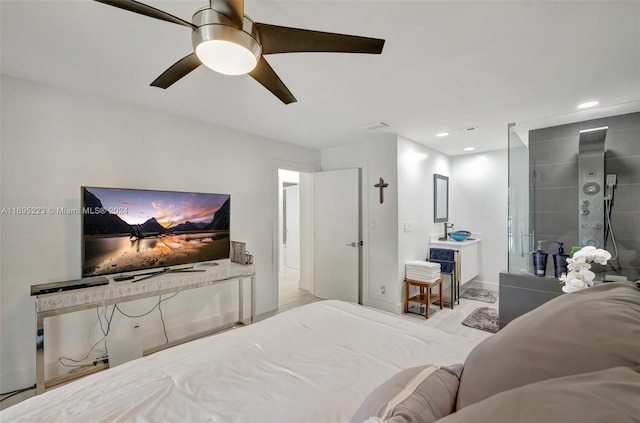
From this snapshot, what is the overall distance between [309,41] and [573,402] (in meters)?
1.43

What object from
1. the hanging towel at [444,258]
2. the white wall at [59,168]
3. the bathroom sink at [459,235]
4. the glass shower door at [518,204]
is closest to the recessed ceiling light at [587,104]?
the glass shower door at [518,204]

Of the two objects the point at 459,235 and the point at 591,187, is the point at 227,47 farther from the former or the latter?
the point at 459,235

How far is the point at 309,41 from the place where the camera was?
48.3 inches

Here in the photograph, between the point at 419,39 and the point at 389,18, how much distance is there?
0.96 feet

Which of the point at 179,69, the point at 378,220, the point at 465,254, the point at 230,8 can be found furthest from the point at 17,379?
the point at 465,254

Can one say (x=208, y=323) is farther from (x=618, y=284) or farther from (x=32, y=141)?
(x=618, y=284)

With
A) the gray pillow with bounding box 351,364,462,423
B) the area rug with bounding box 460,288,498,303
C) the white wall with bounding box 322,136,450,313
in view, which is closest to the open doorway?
the white wall with bounding box 322,136,450,313

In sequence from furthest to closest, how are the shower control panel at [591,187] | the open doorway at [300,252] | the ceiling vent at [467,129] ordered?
the open doorway at [300,252], the ceiling vent at [467,129], the shower control panel at [591,187]

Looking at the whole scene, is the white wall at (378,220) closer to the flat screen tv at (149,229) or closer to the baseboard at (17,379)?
the flat screen tv at (149,229)

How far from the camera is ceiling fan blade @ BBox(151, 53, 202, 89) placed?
54.2 inches

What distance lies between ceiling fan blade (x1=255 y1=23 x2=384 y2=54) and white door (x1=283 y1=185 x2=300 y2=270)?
Answer: 542 cm

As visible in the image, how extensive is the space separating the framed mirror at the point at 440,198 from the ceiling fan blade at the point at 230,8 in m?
4.19

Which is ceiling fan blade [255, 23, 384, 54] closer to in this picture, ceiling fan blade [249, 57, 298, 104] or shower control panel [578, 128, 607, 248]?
ceiling fan blade [249, 57, 298, 104]

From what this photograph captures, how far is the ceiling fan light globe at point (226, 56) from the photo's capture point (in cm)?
116
